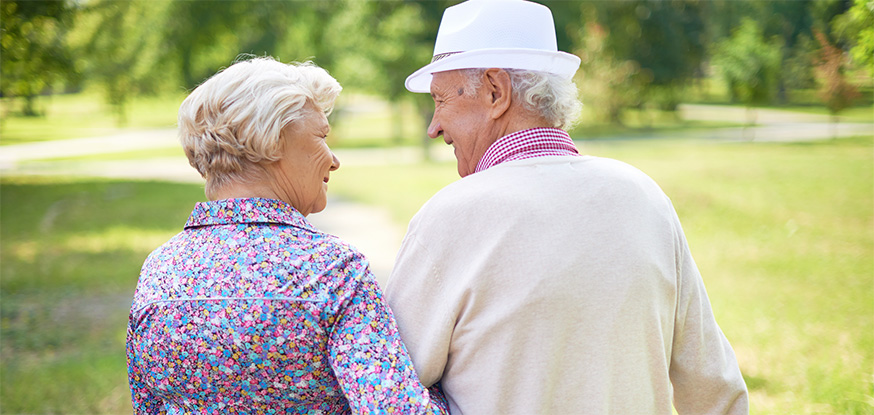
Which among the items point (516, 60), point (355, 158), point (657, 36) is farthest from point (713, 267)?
point (657, 36)

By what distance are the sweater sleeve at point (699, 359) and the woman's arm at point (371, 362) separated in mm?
642

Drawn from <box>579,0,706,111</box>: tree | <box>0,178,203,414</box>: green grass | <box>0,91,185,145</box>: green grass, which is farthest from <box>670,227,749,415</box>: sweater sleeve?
<box>579,0,706,111</box>: tree

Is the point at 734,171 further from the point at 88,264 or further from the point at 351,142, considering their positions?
the point at 351,142

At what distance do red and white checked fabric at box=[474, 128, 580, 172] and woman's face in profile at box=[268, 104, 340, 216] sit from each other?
425 millimetres

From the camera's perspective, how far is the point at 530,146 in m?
1.70

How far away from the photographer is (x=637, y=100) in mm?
30500

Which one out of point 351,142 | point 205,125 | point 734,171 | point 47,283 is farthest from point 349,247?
point 351,142

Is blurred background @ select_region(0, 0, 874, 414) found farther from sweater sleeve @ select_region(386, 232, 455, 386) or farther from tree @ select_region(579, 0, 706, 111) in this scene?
sweater sleeve @ select_region(386, 232, 455, 386)

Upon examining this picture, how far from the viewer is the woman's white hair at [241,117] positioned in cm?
156

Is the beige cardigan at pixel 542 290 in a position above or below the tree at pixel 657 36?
above

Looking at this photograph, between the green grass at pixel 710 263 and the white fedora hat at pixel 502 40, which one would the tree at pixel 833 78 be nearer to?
the green grass at pixel 710 263

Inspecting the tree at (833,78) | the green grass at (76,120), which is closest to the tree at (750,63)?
the tree at (833,78)

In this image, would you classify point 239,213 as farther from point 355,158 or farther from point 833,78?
point 355,158

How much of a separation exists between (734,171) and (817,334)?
33.6ft
